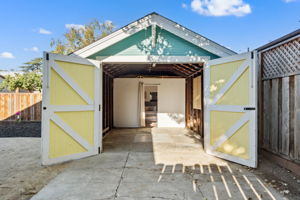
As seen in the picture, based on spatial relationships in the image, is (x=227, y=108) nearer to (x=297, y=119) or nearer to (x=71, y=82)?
(x=297, y=119)

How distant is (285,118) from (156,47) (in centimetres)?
279

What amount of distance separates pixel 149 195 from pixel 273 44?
3.41 meters

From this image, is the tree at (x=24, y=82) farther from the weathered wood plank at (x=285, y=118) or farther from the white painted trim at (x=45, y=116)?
the weathered wood plank at (x=285, y=118)

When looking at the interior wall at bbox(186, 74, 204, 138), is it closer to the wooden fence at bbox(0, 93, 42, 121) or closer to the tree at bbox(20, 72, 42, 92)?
the wooden fence at bbox(0, 93, 42, 121)

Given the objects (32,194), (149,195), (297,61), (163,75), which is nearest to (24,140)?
(32,194)

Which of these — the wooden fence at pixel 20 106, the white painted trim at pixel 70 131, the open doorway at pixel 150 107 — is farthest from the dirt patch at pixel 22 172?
the open doorway at pixel 150 107

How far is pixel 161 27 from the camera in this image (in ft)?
12.4

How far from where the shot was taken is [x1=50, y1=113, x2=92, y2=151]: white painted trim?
10.4 feet

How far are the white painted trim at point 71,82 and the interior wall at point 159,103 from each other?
13.5 ft

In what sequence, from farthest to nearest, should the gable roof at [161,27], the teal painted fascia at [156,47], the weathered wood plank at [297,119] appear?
the teal painted fascia at [156,47]
the gable roof at [161,27]
the weathered wood plank at [297,119]

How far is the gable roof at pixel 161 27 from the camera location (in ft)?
12.3

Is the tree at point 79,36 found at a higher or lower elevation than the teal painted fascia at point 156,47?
higher

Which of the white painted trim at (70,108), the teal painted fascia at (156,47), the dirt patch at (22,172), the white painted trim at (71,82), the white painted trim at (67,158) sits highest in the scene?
the teal painted fascia at (156,47)

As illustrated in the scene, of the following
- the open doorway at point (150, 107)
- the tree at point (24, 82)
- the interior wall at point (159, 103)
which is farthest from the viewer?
the tree at point (24, 82)
